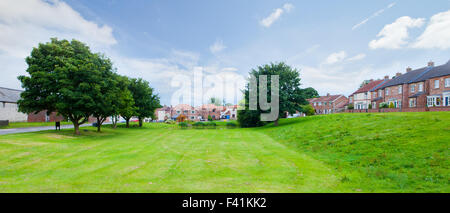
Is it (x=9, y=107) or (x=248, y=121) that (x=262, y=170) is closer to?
(x=248, y=121)

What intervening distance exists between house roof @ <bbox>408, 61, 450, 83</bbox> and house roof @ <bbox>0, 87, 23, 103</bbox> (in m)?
86.2

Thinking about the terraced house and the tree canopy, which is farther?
the tree canopy

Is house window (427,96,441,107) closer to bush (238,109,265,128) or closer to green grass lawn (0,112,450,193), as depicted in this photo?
green grass lawn (0,112,450,193)

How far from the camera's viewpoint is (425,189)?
6184 millimetres

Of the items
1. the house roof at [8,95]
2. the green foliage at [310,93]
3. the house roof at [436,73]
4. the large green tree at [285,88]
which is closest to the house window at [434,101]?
the house roof at [436,73]

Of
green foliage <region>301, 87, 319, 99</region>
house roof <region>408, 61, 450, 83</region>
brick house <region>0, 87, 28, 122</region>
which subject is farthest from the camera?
brick house <region>0, 87, 28, 122</region>

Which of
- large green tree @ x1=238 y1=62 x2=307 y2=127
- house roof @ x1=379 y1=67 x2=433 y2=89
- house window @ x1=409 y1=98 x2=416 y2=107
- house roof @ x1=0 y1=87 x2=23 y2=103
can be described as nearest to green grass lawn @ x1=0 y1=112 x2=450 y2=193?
large green tree @ x1=238 y1=62 x2=307 y2=127

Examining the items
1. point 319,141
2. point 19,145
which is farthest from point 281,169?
point 19,145

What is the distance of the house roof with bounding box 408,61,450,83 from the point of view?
3304 centimetres

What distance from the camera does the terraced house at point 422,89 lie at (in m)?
32.3

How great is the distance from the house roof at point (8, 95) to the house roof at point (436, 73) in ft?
283

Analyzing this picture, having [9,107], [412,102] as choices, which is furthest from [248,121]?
[9,107]

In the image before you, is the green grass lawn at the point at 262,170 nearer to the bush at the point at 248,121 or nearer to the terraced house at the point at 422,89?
the terraced house at the point at 422,89
